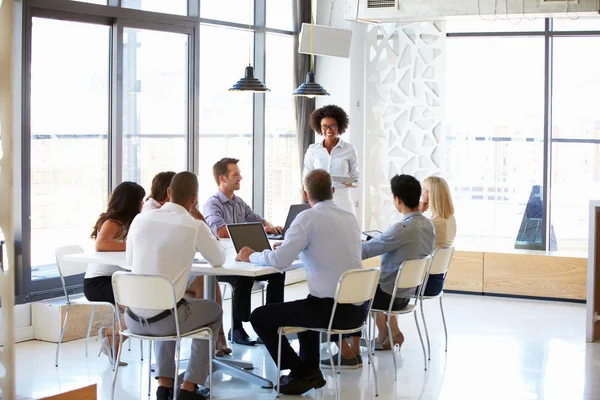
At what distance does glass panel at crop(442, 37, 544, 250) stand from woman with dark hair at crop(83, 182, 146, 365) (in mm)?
4608

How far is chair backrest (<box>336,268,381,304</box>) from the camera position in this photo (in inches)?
179

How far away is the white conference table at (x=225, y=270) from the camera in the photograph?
4.68 metres

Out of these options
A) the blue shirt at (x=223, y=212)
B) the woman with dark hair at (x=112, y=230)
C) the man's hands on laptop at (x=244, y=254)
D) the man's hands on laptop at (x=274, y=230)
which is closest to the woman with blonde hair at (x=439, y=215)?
the man's hands on laptop at (x=274, y=230)

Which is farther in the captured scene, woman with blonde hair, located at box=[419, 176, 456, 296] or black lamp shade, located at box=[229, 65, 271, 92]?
black lamp shade, located at box=[229, 65, 271, 92]

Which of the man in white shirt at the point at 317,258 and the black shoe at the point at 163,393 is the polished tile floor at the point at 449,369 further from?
the man in white shirt at the point at 317,258

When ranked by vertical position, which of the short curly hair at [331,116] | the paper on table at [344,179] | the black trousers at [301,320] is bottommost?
the black trousers at [301,320]

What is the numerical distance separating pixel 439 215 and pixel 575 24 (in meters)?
3.68

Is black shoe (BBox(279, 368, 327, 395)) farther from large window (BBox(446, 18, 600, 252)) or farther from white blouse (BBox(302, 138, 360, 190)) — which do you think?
large window (BBox(446, 18, 600, 252))

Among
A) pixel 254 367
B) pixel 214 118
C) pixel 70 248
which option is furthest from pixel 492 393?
pixel 214 118

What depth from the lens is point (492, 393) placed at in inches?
199

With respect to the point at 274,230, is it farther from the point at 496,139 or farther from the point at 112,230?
the point at 496,139

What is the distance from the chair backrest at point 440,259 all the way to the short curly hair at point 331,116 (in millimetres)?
2186

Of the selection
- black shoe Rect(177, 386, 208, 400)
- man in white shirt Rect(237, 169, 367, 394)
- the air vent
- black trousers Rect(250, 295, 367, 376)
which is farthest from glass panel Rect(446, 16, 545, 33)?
black shoe Rect(177, 386, 208, 400)

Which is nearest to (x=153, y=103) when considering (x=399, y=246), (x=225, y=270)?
(x=399, y=246)
